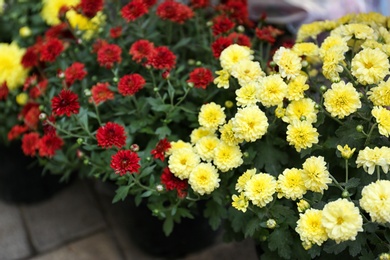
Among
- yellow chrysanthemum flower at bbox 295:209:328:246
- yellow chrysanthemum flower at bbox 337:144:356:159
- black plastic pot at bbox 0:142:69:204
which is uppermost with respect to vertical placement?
yellow chrysanthemum flower at bbox 337:144:356:159

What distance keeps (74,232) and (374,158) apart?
1.33m

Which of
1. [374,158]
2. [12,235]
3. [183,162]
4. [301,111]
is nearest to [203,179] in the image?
[183,162]

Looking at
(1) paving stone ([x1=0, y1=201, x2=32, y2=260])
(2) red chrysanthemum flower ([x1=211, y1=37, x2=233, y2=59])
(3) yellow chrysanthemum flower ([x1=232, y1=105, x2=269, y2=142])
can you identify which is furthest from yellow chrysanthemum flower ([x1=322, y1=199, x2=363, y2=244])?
(1) paving stone ([x1=0, y1=201, x2=32, y2=260])

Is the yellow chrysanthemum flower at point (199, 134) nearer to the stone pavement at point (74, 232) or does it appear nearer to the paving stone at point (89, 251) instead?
the stone pavement at point (74, 232)

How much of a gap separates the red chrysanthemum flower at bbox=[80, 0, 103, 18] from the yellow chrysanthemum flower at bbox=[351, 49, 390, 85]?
0.76 metres

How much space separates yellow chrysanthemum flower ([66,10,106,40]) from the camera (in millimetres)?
1742

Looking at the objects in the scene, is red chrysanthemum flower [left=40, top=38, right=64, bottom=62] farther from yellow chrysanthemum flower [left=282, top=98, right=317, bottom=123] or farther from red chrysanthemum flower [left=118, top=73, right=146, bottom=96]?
yellow chrysanthemum flower [left=282, top=98, right=317, bottom=123]

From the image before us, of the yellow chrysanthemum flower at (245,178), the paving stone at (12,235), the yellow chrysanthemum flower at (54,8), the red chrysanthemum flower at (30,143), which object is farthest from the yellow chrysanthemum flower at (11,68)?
the yellow chrysanthemum flower at (245,178)

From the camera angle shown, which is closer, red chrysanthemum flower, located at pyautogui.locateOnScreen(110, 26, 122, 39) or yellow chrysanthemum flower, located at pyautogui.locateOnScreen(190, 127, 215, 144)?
yellow chrysanthemum flower, located at pyautogui.locateOnScreen(190, 127, 215, 144)

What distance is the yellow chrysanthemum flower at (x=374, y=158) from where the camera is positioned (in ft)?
3.71

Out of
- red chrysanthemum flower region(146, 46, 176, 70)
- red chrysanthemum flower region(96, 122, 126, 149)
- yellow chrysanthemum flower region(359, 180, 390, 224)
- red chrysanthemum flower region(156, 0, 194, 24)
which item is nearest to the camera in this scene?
yellow chrysanthemum flower region(359, 180, 390, 224)

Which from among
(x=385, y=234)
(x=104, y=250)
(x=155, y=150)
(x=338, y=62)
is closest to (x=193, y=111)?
Result: (x=155, y=150)

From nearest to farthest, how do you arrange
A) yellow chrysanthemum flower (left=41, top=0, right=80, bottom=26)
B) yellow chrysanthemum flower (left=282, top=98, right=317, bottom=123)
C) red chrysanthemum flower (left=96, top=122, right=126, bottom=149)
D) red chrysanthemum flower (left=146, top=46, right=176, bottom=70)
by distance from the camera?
1. yellow chrysanthemum flower (left=282, top=98, right=317, bottom=123)
2. red chrysanthemum flower (left=96, top=122, right=126, bottom=149)
3. red chrysanthemum flower (left=146, top=46, right=176, bottom=70)
4. yellow chrysanthemum flower (left=41, top=0, right=80, bottom=26)

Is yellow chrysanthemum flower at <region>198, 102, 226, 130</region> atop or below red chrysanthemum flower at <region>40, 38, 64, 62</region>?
atop
